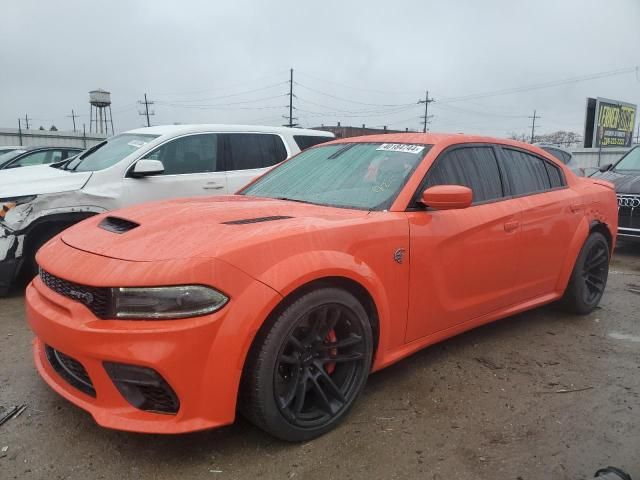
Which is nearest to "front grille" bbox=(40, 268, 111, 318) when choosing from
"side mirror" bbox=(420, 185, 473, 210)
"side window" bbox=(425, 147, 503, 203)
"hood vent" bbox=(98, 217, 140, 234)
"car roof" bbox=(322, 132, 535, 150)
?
"hood vent" bbox=(98, 217, 140, 234)

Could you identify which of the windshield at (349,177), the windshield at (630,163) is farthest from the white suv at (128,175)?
the windshield at (630,163)

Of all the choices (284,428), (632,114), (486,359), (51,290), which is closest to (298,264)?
(284,428)

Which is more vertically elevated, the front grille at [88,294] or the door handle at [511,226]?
the door handle at [511,226]

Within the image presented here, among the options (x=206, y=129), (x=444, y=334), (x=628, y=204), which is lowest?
(x=444, y=334)

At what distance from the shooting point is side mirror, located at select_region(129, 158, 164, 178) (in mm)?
4902

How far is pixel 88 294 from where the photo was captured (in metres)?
2.14

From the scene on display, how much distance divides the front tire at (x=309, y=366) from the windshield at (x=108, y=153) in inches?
142

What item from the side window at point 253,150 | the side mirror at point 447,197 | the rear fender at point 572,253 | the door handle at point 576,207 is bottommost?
the rear fender at point 572,253

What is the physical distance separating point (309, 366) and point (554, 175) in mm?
2799

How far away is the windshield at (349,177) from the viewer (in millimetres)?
2969

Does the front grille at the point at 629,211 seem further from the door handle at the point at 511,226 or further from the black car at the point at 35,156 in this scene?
the black car at the point at 35,156

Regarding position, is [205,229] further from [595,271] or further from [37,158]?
[37,158]

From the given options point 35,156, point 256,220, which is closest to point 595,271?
point 256,220

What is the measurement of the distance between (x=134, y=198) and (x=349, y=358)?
3.34 meters
